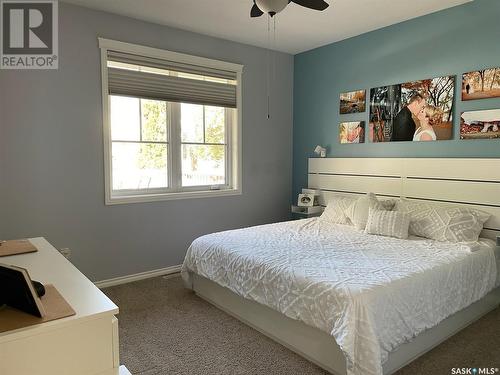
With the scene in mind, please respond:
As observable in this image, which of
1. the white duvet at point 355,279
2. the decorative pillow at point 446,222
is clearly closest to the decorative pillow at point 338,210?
the white duvet at point 355,279

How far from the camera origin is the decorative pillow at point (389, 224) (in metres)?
3.18

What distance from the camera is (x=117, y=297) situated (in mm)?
3322

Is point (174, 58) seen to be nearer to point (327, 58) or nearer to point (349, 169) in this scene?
point (327, 58)

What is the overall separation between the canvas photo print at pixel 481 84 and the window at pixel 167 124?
2349 millimetres

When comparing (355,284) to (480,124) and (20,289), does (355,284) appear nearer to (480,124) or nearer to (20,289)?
(20,289)

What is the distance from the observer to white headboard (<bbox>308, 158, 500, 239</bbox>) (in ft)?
10.2

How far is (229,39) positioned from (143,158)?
1697mm

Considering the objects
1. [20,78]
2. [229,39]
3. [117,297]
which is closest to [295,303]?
[117,297]

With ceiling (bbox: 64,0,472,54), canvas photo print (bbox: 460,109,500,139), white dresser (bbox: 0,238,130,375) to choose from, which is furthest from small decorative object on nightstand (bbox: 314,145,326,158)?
white dresser (bbox: 0,238,130,375)

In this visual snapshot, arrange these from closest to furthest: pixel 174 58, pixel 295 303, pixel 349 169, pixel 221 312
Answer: pixel 295 303 → pixel 221 312 → pixel 174 58 → pixel 349 169

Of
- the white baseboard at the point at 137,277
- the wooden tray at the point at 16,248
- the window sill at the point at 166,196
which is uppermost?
the window sill at the point at 166,196

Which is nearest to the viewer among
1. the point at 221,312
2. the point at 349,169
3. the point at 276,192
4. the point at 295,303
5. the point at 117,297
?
the point at 295,303

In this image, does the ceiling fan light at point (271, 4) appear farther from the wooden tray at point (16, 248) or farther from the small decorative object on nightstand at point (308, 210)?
the small decorative object on nightstand at point (308, 210)

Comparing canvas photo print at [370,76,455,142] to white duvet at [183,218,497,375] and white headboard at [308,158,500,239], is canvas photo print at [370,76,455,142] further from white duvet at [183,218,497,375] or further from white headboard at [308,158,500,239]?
white duvet at [183,218,497,375]
